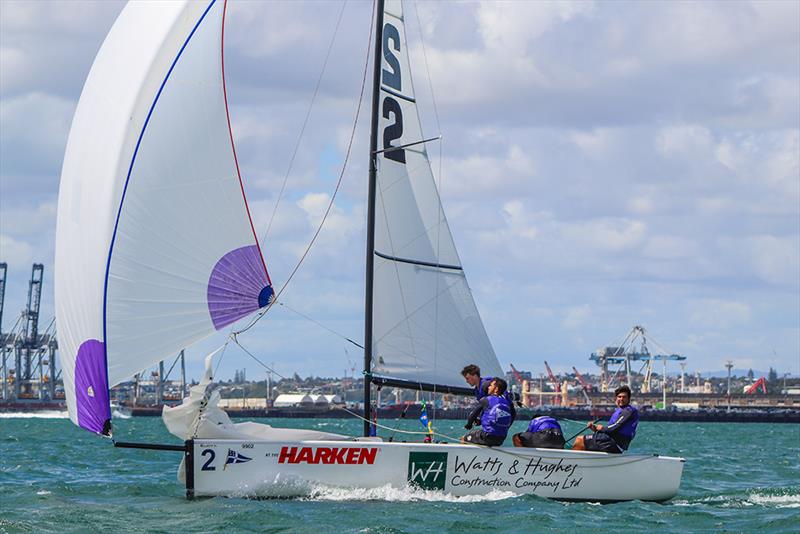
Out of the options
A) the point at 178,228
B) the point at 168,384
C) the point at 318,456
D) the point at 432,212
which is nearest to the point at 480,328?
the point at 432,212

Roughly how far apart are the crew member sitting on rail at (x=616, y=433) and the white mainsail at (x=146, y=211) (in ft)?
14.1

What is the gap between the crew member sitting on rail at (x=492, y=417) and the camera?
15.1 meters

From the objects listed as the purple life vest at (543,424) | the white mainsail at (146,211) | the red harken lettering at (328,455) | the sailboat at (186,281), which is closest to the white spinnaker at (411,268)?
the sailboat at (186,281)

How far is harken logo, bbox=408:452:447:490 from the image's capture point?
14.8 metres

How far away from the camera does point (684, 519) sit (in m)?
14.2

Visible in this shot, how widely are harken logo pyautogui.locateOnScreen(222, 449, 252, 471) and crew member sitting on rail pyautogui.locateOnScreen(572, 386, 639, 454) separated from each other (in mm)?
3914

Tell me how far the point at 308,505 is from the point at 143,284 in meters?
2.93

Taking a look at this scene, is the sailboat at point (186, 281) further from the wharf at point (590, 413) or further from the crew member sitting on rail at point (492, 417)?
the wharf at point (590, 413)

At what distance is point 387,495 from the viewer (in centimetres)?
1480

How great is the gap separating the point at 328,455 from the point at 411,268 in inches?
114

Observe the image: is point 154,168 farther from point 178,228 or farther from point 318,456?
point 318,456

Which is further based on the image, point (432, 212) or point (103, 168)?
point (432, 212)

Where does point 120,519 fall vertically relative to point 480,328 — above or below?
below

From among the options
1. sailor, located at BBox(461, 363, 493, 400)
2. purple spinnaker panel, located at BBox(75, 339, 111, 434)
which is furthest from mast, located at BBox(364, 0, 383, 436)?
purple spinnaker panel, located at BBox(75, 339, 111, 434)
